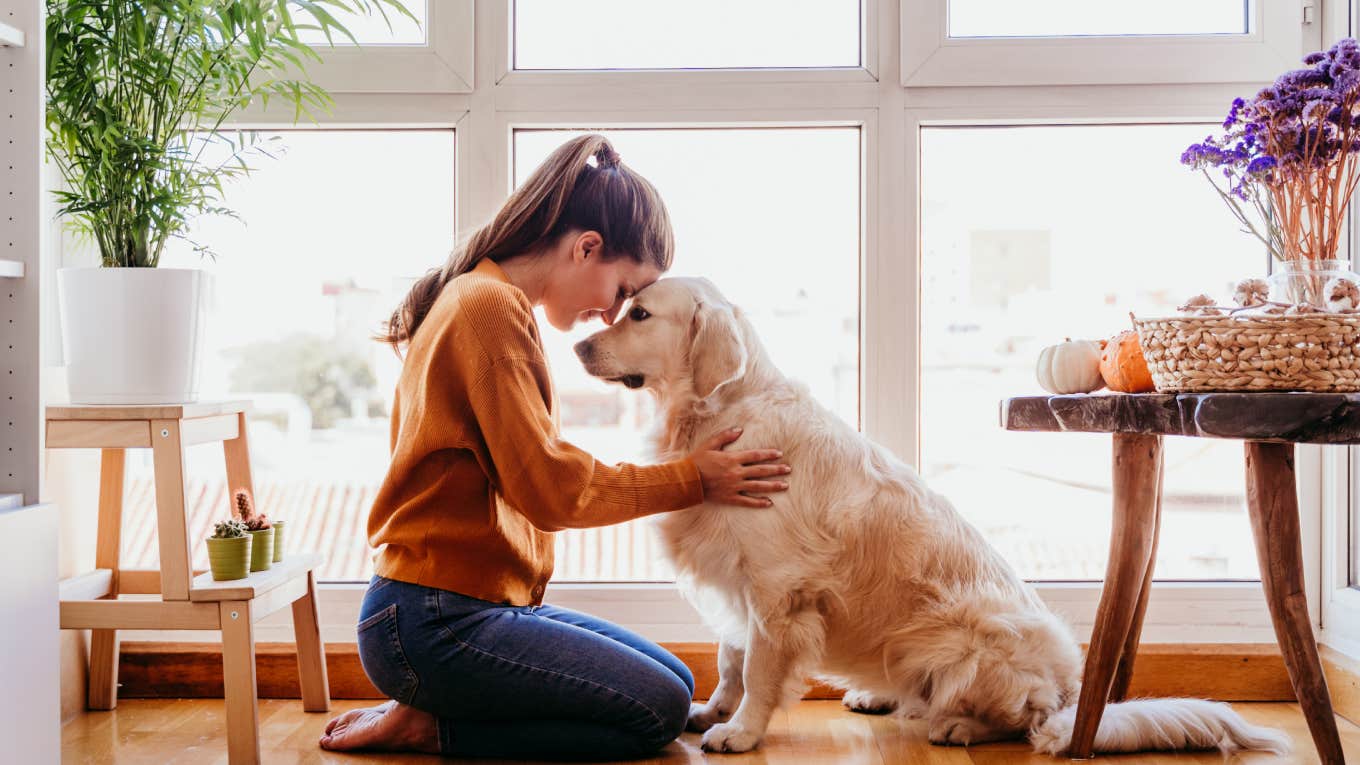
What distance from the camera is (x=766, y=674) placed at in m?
2.02

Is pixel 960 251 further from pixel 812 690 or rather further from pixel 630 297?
pixel 812 690

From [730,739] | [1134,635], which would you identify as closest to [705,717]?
[730,739]

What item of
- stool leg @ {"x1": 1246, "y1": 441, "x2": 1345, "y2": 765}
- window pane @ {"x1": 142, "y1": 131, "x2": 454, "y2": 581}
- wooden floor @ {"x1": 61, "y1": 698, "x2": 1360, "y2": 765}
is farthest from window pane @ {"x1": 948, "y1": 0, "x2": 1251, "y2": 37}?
wooden floor @ {"x1": 61, "y1": 698, "x2": 1360, "y2": 765}

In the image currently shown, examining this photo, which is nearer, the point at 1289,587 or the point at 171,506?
the point at 1289,587

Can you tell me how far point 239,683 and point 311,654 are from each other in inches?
17.0

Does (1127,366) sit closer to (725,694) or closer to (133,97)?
(725,694)

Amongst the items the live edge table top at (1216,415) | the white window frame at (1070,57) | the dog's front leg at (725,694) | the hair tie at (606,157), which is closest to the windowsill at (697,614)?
the dog's front leg at (725,694)

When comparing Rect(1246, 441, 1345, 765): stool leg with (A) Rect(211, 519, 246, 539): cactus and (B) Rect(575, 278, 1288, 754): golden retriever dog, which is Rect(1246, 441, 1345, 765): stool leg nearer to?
(B) Rect(575, 278, 1288, 754): golden retriever dog

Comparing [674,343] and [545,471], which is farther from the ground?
[674,343]

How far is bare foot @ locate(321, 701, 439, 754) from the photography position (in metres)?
2.01

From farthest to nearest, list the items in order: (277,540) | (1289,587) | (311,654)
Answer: (311,654) → (277,540) → (1289,587)

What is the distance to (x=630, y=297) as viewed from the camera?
2.13 metres

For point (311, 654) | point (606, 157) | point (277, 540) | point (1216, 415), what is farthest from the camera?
point (311, 654)

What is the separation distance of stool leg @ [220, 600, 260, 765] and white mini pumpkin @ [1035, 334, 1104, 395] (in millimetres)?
1586
